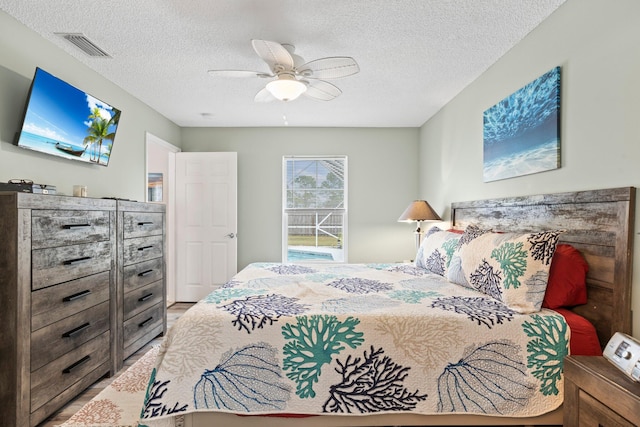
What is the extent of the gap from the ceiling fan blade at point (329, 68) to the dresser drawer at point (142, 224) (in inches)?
73.8

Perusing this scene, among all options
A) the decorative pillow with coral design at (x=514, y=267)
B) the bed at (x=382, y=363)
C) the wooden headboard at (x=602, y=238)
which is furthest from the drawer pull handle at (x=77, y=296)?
the wooden headboard at (x=602, y=238)

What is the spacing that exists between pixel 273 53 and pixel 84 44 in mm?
1494

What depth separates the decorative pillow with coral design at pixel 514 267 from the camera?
1.72m

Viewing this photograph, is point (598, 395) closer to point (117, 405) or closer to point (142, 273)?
point (117, 405)

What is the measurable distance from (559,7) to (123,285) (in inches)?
144

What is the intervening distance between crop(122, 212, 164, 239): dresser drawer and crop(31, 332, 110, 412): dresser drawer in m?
0.84

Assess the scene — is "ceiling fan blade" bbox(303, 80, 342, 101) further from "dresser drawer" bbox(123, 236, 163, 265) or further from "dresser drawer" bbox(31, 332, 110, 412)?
"dresser drawer" bbox(31, 332, 110, 412)

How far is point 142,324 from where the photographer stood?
295 cm

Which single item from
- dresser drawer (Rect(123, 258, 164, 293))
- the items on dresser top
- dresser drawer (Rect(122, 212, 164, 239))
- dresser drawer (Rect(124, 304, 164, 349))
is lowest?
dresser drawer (Rect(124, 304, 164, 349))

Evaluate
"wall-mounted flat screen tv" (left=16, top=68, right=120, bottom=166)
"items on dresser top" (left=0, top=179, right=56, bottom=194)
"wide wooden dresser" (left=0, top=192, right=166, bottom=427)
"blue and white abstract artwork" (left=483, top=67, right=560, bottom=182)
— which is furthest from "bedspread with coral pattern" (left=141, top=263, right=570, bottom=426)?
"wall-mounted flat screen tv" (left=16, top=68, right=120, bottom=166)

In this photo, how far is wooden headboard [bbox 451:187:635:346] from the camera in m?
1.55

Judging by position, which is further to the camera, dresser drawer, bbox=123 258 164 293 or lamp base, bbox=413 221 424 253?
lamp base, bbox=413 221 424 253

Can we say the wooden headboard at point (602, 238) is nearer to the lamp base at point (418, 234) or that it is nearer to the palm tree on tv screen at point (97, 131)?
the lamp base at point (418, 234)

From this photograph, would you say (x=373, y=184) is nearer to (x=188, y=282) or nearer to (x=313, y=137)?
(x=313, y=137)
